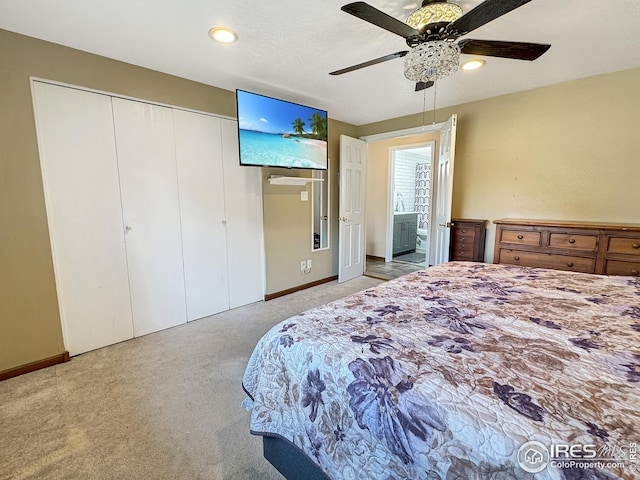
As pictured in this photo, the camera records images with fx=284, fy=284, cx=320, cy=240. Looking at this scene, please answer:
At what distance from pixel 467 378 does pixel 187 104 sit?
308 centimetres

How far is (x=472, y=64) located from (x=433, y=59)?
1163 millimetres

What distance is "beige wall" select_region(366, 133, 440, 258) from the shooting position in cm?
543

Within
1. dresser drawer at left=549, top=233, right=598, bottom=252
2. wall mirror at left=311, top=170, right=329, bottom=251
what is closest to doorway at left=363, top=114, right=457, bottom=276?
wall mirror at left=311, top=170, right=329, bottom=251

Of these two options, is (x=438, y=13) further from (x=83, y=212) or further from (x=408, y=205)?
(x=408, y=205)

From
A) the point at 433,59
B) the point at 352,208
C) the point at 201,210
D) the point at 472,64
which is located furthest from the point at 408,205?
the point at 433,59

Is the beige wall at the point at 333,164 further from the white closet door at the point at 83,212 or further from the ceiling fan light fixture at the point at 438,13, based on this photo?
the ceiling fan light fixture at the point at 438,13

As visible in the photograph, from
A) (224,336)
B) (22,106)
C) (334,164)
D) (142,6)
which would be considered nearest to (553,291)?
(224,336)

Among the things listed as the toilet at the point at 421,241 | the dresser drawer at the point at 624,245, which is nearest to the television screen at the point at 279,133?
the dresser drawer at the point at 624,245

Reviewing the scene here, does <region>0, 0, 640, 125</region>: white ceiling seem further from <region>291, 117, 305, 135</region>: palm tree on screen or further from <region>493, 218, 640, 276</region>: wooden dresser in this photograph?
<region>493, 218, 640, 276</region>: wooden dresser

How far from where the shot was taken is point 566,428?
0.64 m

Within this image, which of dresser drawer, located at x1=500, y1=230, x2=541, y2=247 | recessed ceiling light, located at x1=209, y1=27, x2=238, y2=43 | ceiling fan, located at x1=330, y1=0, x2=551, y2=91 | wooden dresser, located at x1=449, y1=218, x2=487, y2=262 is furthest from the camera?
wooden dresser, located at x1=449, y1=218, x2=487, y2=262

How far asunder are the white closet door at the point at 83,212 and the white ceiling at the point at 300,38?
1.63 feet

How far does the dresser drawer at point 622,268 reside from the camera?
7.46 ft

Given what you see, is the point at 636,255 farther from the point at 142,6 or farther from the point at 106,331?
the point at 106,331
